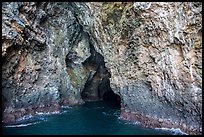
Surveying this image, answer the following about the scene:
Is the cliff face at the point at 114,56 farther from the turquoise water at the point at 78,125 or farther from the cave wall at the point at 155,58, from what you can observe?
the turquoise water at the point at 78,125

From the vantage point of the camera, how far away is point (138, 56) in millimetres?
30047

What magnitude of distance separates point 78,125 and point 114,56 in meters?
7.92

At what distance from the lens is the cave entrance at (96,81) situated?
40219 millimetres

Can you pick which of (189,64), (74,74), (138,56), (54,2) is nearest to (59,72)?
(74,74)

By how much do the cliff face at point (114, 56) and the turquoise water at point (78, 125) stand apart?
155 centimetres

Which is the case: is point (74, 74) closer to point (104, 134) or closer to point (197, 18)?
point (104, 134)

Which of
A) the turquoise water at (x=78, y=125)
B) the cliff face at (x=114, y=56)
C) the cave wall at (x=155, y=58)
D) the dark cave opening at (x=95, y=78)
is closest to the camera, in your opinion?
the cave wall at (x=155, y=58)

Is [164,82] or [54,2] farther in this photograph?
[54,2]

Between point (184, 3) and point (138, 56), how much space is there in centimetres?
678

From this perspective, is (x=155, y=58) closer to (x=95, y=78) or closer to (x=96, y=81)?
(x=95, y=78)

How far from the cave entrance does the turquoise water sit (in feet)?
18.9

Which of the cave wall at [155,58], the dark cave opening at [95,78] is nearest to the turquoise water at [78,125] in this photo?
the cave wall at [155,58]

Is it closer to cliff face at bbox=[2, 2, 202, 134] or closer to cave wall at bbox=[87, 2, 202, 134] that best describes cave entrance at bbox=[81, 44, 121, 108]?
cliff face at bbox=[2, 2, 202, 134]

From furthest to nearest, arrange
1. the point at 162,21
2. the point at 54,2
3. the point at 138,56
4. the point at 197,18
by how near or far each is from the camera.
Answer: the point at 54,2
the point at 138,56
the point at 162,21
the point at 197,18
